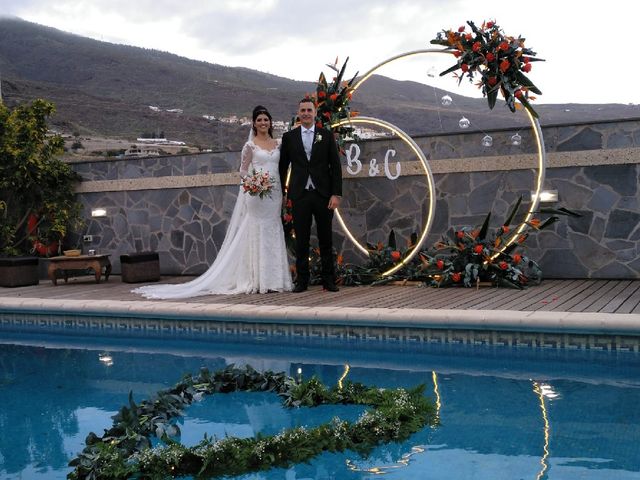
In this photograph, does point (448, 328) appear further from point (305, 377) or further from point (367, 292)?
point (367, 292)

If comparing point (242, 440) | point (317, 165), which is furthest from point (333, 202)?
point (242, 440)

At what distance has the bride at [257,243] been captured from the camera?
849cm

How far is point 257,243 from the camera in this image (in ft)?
28.0

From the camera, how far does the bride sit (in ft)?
27.9

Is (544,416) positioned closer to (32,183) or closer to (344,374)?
(344,374)

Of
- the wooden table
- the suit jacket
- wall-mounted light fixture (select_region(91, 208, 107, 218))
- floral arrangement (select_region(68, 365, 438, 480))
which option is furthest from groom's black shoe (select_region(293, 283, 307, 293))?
wall-mounted light fixture (select_region(91, 208, 107, 218))

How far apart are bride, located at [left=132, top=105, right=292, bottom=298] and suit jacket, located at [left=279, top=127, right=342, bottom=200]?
314 millimetres

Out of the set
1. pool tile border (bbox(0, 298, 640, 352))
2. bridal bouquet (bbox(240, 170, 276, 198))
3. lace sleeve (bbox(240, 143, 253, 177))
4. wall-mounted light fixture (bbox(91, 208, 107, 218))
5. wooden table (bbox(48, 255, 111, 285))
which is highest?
lace sleeve (bbox(240, 143, 253, 177))

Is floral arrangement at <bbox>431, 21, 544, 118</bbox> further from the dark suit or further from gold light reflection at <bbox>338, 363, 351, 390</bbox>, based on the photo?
gold light reflection at <bbox>338, 363, 351, 390</bbox>

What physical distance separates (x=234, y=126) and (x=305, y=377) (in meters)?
7.08

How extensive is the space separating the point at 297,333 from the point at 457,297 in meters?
1.68

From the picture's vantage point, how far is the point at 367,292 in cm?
804

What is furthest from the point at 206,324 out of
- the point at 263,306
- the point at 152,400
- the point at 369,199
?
the point at 369,199

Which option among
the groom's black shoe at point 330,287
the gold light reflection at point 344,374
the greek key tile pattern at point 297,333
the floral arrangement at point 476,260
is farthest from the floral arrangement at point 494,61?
the gold light reflection at point 344,374
